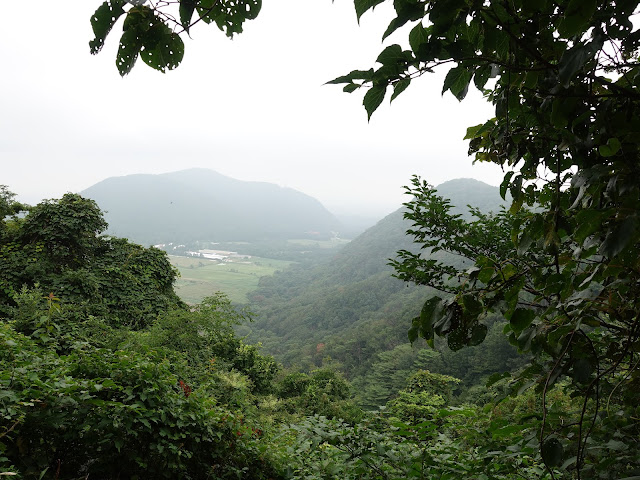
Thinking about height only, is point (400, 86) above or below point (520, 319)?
above

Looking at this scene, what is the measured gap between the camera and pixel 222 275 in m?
89.3

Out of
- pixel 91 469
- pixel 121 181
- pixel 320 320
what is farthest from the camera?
pixel 121 181

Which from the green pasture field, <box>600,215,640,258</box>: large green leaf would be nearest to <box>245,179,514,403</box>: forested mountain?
<box>600,215,640,258</box>: large green leaf

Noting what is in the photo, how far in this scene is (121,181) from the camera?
17725 cm

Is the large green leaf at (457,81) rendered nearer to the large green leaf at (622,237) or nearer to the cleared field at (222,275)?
the large green leaf at (622,237)

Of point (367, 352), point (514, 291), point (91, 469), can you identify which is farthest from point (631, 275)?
point (367, 352)

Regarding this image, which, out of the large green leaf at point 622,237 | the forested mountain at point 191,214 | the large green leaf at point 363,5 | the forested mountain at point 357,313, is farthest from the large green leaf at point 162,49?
the forested mountain at point 191,214

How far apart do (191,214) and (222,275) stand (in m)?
75.8

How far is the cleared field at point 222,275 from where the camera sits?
68.0 meters

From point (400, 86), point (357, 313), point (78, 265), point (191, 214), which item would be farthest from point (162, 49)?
point (191, 214)

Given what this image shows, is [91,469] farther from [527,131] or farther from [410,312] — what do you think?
[410,312]

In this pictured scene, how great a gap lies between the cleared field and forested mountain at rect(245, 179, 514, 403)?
4.79 m

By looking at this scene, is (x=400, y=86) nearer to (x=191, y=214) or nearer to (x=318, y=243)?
(x=318, y=243)

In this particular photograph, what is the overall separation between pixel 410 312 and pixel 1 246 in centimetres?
4259
